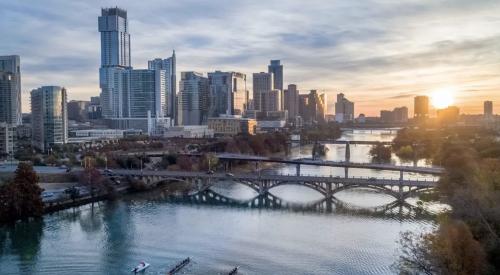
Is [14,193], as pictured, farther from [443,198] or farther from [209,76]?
[209,76]

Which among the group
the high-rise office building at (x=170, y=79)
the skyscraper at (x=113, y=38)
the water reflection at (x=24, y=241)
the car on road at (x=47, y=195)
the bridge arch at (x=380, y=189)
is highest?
the skyscraper at (x=113, y=38)

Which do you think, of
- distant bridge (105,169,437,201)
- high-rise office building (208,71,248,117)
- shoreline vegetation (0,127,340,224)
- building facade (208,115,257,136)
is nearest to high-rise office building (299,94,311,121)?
high-rise office building (208,71,248,117)

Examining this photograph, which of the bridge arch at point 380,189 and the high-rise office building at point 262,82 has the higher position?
the high-rise office building at point 262,82

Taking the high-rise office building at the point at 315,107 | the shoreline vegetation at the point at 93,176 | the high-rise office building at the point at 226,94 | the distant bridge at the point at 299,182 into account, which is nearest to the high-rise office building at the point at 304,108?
the high-rise office building at the point at 315,107

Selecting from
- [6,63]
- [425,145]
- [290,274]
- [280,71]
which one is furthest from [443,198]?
[280,71]

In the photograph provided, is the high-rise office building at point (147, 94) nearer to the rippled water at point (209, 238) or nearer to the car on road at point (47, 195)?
the car on road at point (47, 195)

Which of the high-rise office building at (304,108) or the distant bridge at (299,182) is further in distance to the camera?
the high-rise office building at (304,108)

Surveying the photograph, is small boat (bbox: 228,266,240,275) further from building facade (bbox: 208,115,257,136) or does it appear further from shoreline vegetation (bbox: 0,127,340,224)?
building facade (bbox: 208,115,257,136)
